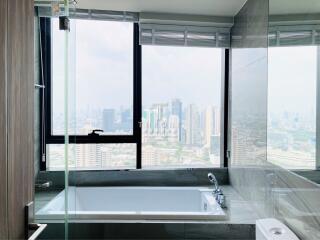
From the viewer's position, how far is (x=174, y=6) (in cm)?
294

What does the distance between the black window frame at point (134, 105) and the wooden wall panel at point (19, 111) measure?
199 cm

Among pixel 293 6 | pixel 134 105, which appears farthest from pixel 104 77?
pixel 293 6

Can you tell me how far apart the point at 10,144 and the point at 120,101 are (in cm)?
243

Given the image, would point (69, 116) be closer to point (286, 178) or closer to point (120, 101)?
point (120, 101)

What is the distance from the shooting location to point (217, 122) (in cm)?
344

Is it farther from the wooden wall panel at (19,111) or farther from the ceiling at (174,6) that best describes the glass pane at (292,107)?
the wooden wall panel at (19,111)

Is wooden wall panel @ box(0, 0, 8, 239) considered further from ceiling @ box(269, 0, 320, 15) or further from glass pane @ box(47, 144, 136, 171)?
glass pane @ box(47, 144, 136, 171)

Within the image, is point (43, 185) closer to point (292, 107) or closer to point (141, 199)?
point (141, 199)

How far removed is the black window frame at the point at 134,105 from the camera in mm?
3084

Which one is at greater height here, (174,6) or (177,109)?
(174,6)

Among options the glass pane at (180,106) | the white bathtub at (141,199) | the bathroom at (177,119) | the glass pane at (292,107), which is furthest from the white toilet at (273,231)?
the glass pane at (180,106)

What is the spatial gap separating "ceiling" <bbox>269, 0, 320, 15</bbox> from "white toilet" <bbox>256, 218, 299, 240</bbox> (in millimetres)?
1131

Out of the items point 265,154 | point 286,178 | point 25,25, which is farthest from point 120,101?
point 25,25

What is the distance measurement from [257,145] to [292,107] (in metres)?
0.79
